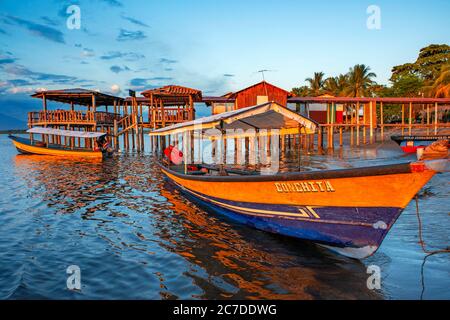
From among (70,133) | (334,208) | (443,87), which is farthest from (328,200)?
(443,87)

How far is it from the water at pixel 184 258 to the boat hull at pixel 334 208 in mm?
396

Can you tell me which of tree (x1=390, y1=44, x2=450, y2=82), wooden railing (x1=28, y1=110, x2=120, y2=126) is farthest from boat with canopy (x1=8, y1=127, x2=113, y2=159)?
tree (x1=390, y1=44, x2=450, y2=82)

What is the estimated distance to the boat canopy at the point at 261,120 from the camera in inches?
309

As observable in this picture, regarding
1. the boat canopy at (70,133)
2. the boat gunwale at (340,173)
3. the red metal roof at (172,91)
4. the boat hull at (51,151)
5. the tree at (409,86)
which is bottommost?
the boat gunwale at (340,173)

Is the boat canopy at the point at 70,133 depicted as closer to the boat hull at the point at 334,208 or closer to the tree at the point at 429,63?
the boat hull at the point at 334,208

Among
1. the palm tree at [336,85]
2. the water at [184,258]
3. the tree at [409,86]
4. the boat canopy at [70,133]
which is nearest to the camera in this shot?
the water at [184,258]

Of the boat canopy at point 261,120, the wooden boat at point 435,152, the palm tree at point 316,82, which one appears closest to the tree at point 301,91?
the palm tree at point 316,82

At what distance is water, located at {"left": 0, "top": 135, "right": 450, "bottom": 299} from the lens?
5082 millimetres

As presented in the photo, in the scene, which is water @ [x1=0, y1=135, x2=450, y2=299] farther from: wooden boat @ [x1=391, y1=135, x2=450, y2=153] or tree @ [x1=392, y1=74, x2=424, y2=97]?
tree @ [x1=392, y1=74, x2=424, y2=97]

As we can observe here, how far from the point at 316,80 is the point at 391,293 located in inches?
2359

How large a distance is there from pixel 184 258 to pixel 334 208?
3.08 metres

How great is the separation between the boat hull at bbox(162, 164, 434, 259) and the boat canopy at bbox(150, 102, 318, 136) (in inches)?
64.7

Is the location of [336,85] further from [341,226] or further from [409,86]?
[341,226]
